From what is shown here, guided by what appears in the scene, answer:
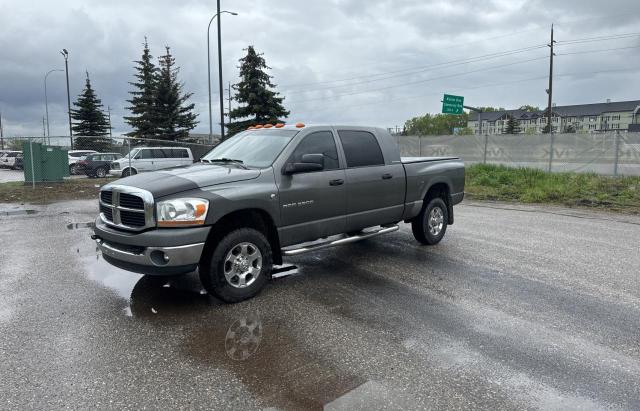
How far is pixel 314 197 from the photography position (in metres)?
5.67

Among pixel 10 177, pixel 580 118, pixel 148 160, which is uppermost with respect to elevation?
pixel 580 118

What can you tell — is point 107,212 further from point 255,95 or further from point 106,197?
point 255,95

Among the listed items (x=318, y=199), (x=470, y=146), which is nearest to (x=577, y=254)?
(x=318, y=199)

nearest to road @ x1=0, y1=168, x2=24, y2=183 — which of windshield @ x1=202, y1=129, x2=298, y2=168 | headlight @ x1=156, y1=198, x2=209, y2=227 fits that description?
windshield @ x1=202, y1=129, x2=298, y2=168

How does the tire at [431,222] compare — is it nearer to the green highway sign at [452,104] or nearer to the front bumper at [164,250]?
the front bumper at [164,250]

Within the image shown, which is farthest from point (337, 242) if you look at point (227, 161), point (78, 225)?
point (78, 225)

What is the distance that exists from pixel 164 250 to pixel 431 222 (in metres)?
4.63

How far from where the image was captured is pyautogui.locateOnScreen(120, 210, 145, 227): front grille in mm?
4690

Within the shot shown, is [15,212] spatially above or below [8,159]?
below

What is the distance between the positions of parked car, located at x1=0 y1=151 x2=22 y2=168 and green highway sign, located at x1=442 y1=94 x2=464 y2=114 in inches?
1261

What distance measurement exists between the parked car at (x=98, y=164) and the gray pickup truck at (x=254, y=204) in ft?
67.2

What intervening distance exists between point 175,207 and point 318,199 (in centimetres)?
179

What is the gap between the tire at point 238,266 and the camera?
4.79 metres

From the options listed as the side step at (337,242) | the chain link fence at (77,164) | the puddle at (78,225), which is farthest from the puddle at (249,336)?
the chain link fence at (77,164)
